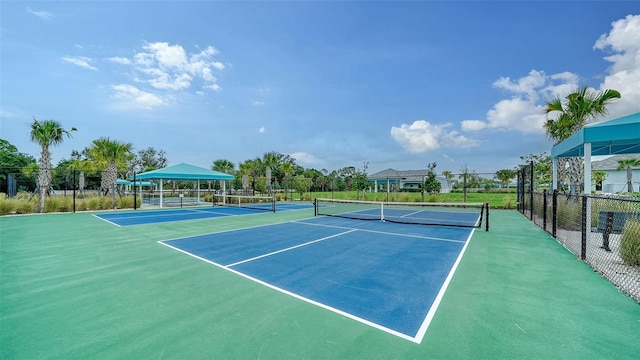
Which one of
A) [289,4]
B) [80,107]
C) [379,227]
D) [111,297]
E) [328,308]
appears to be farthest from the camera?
[80,107]

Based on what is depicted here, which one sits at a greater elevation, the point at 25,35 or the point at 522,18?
the point at 522,18

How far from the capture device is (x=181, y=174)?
21250 millimetres

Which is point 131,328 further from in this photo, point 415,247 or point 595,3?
point 595,3

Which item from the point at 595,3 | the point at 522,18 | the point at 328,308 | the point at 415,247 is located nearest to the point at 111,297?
the point at 328,308

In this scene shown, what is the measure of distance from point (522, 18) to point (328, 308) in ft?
54.1

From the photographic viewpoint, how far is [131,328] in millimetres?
3010

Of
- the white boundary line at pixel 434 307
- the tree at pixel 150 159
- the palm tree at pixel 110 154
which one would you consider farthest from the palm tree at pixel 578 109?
the tree at pixel 150 159

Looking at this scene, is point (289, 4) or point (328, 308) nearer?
point (328, 308)

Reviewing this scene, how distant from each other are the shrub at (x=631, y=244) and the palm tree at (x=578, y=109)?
29.2 ft

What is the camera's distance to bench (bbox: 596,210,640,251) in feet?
20.6

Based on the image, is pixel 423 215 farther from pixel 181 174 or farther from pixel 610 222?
pixel 181 174

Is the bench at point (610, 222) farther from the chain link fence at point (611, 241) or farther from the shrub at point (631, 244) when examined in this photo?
the shrub at point (631, 244)

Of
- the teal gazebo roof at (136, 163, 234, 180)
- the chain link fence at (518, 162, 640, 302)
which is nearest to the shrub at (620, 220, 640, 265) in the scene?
the chain link fence at (518, 162, 640, 302)

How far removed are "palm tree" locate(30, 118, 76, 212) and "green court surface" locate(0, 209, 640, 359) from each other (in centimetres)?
1463
